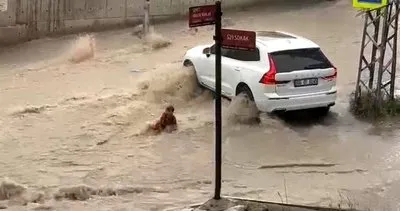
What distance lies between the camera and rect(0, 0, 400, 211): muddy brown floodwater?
11.9 metres

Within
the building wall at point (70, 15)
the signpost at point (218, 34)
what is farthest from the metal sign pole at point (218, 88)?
the building wall at point (70, 15)

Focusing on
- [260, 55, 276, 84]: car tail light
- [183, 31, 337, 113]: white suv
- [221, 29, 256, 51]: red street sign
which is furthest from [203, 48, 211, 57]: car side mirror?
[221, 29, 256, 51]: red street sign

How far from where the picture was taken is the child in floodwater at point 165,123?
14852 mm

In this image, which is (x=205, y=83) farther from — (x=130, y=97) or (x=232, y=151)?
(x=232, y=151)

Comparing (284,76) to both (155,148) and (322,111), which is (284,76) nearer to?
(322,111)

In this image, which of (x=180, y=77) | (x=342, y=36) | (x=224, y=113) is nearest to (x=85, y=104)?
(x=180, y=77)

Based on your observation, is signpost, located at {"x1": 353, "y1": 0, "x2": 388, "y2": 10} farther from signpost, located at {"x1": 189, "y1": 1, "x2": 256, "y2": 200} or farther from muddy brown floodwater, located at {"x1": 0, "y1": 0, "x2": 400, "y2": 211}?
signpost, located at {"x1": 189, "y1": 1, "x2": 256, "y2": 200}

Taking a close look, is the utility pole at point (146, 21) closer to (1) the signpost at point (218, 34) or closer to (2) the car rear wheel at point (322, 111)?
(2) the car rear wheel at point (322, 111)

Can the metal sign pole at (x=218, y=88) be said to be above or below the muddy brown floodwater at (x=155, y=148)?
above

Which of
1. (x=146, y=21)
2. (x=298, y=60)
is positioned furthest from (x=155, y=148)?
(x=146, y=21)

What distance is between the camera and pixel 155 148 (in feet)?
46.2

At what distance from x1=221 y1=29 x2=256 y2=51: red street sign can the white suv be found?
4466 mm

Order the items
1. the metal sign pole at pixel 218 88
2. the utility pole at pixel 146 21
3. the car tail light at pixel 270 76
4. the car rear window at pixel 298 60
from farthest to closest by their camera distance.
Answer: the utility pole at pixel 146 21
the car rear window at pixel 298 60
the car tail light at pixel 270 76
the metal sign pole at pixel 218 88

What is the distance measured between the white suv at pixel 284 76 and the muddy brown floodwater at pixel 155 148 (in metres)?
0.49
